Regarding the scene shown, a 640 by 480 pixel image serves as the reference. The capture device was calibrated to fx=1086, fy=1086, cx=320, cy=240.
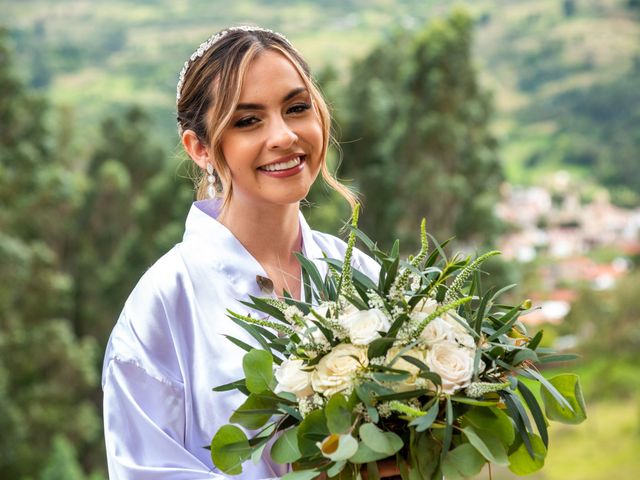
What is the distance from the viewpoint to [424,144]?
21.4 metres

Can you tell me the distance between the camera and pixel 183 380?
2381mm

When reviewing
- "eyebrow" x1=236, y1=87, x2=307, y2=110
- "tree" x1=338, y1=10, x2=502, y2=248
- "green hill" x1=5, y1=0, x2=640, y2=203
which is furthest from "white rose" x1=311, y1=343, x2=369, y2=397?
"green hill" x1=5, y1=0, x2=640, y2=203

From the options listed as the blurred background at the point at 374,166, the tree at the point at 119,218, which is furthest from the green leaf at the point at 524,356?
the tree at the point at 119,218

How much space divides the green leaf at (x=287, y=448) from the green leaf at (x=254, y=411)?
5 cm

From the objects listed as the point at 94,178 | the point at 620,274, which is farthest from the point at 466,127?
the point at 620,274

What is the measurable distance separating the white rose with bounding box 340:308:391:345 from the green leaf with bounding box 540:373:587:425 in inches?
17.2

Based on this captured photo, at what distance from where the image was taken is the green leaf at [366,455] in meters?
1.97

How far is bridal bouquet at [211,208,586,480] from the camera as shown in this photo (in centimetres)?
200

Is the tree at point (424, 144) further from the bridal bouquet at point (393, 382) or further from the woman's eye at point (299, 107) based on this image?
the bridal bouquet at point (393, 382)

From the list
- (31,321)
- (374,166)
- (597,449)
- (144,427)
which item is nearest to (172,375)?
(144,427)

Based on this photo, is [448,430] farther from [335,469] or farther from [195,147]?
[195,147]

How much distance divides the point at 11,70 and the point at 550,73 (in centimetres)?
3103

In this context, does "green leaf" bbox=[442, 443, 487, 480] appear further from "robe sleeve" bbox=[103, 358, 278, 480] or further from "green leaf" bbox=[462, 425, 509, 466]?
"robe sleeve" bbox=[103, 358, 278, 480]

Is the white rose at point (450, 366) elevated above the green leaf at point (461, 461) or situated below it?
above
